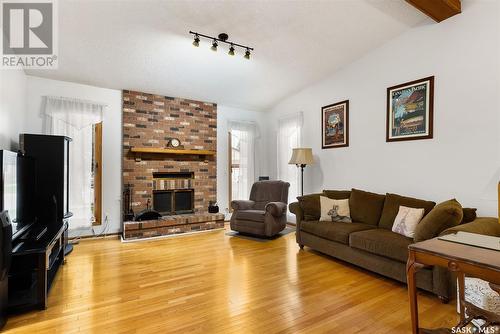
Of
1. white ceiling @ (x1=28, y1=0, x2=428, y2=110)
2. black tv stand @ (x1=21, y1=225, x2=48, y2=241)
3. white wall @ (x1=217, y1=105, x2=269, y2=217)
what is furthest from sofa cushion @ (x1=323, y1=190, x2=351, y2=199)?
black tv stand @ (x1=21, y1=225, x2=48, y2=241)

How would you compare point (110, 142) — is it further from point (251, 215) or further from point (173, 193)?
point (251, 215)

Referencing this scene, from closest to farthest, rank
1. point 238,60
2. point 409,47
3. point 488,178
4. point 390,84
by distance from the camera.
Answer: point 488,178 → point 409,47 → point 390,84 → point 238,60

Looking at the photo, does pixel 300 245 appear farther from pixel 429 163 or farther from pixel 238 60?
pixel 238 60

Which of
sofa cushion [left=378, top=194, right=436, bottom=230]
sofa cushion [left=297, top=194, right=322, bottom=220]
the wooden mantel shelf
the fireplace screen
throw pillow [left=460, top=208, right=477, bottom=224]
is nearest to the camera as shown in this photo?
throw pillow [left=460, top=208, right=477, bottom=224]

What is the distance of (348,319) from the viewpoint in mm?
2143

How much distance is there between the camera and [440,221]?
99.7 inches

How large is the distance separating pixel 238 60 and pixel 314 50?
3.89ft

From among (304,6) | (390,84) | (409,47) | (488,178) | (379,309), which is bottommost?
(379,309)

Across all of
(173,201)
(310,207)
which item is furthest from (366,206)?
(173,201)

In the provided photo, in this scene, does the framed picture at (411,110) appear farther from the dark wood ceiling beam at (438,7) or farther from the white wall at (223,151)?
the white wall at (223,151)

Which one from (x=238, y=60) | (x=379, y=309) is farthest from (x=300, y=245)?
(x=238, y=60)

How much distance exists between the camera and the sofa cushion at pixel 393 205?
10.5 feet

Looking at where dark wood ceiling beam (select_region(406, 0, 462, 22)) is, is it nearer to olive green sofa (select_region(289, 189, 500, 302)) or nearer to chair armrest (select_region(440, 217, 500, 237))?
olive green sofa (select_region(289, 189, 500, 302))

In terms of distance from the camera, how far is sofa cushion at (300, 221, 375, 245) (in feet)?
11.0
